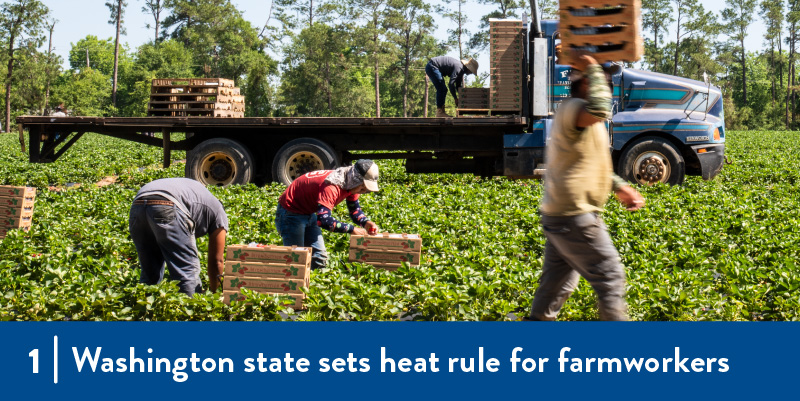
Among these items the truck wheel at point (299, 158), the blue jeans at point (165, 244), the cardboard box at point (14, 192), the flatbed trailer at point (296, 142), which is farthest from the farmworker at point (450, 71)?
the blue jeans at point (165, 244)

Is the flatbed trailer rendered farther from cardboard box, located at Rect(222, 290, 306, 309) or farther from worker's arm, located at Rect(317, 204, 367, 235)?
cardboard box, located at Rect(222, 290, 306, 309)

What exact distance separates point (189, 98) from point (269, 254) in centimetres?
979

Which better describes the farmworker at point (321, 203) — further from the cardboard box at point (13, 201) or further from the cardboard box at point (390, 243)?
the cardboard box at point (13, 201)

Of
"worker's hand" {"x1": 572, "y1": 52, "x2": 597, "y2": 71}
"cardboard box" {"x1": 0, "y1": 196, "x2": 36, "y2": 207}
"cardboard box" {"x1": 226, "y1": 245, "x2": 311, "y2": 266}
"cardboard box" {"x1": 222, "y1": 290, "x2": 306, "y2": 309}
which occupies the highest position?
"worker's hand" {"x1": 572, "y1": 52, "x2": 597, "y2": 71}

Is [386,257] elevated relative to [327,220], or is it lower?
lower

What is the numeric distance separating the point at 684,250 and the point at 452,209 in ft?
12.8

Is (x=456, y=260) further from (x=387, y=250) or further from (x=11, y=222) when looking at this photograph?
(x=11, y=222)

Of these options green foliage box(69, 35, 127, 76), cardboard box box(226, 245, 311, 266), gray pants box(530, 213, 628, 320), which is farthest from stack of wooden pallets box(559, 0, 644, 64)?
green foliage box(69, 35, 127, 76)

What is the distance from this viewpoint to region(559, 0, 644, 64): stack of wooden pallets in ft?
14.1

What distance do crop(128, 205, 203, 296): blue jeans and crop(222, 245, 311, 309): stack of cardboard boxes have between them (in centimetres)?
27

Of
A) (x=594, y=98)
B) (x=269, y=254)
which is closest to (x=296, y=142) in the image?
(x=269, y=254)

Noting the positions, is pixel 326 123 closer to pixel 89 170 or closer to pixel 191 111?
pixel 191 111

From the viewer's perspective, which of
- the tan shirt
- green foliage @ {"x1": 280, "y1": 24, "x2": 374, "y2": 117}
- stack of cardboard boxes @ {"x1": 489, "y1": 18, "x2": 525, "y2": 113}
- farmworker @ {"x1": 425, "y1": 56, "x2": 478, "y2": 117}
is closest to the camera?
the tan shirt

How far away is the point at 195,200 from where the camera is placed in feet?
19.2
